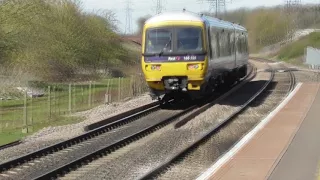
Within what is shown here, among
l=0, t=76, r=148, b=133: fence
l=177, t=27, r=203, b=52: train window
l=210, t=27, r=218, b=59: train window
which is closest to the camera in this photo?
l=177, t=27, r=203, b=52: train window

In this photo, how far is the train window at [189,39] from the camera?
1856 cm

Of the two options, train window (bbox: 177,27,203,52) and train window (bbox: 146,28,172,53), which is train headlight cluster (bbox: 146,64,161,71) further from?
train window (bbox: 177,27,203,52)

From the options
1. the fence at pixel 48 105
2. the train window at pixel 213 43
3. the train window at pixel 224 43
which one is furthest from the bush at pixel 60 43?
the train window at pixel 213 43

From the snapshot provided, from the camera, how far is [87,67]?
46656mm

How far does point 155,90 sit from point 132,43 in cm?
4366

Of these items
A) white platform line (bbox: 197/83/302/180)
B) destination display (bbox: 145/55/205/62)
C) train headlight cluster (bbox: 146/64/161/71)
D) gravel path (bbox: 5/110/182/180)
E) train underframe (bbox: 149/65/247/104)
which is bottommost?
gravel path (bbox: 5/110/182/180)

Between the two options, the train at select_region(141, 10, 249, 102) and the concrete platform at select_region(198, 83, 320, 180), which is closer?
the concrete platform at select_region(198, 83, 320, 180)

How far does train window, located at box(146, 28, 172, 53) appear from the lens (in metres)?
18.8

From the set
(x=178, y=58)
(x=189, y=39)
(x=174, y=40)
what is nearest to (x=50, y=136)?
(x=178, y=58)

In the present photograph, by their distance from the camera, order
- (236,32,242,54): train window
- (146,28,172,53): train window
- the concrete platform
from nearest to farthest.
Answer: the concrete platform < (146,28,172,53): train window < (236,32,242,54): train window

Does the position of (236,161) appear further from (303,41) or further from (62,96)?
(303,41)

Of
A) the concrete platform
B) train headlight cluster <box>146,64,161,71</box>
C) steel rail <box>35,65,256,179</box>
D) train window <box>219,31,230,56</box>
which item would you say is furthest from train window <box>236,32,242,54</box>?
the concrete platform

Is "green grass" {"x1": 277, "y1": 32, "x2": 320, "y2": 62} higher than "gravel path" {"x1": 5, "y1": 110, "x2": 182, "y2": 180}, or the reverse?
"green grass" {"x1": 277, "y1": 32, "x2": 320, "y2": 62}

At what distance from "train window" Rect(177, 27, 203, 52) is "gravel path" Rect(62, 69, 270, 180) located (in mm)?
2452
